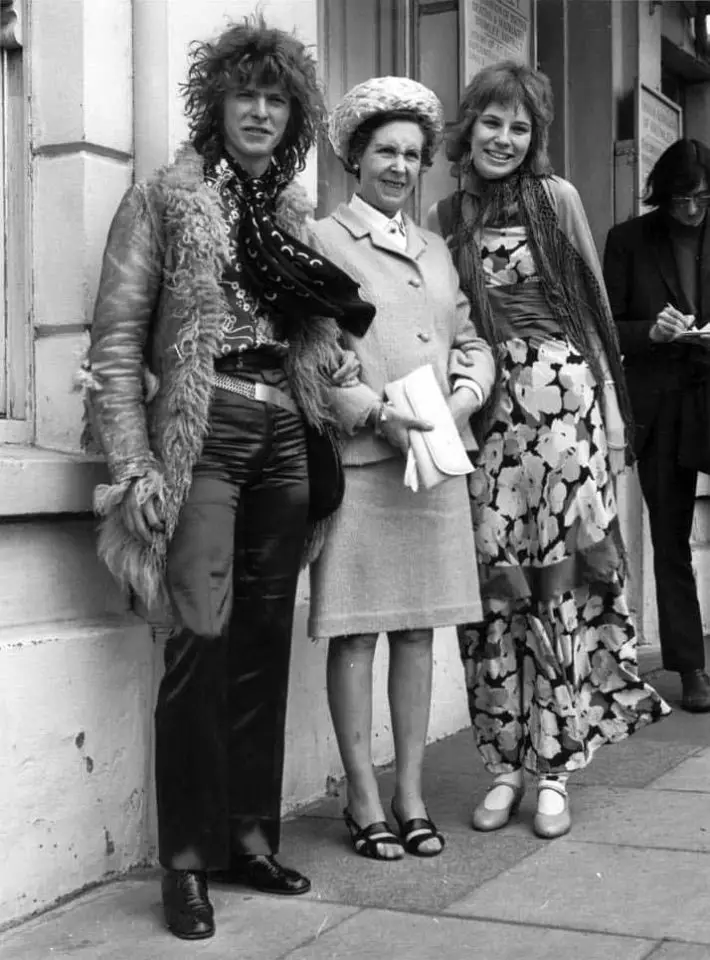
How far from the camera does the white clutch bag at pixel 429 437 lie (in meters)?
4.04

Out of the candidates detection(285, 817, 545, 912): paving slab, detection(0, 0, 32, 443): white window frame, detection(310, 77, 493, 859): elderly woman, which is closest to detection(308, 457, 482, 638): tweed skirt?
detection(310, 77, 493, 859): elderly woman

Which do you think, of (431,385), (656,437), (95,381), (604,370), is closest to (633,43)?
(656,437)

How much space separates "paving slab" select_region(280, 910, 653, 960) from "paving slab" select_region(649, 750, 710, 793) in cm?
154

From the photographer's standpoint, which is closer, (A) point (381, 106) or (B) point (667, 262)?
(A) point (381, 106)

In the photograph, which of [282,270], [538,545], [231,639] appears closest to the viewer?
[282,270]

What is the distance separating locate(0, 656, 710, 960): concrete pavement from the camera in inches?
139

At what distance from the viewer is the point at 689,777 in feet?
17.0

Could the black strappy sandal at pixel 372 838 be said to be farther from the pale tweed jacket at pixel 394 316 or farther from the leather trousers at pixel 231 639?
the pale tweed jacket at pixel 394 316

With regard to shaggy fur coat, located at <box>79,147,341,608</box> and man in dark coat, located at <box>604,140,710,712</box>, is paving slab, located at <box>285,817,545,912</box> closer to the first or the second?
shaggy fur coat, located at <box>79,147,341,608</box>

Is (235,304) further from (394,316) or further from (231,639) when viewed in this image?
(231,639)

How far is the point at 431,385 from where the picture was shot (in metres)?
4.12

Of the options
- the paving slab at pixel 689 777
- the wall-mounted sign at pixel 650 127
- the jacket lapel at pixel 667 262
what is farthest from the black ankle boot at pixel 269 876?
the wall-mounted sign at pixel 650 127

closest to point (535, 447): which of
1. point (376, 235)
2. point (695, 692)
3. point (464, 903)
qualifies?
point (376, 235)

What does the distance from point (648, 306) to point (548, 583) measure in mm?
2048
